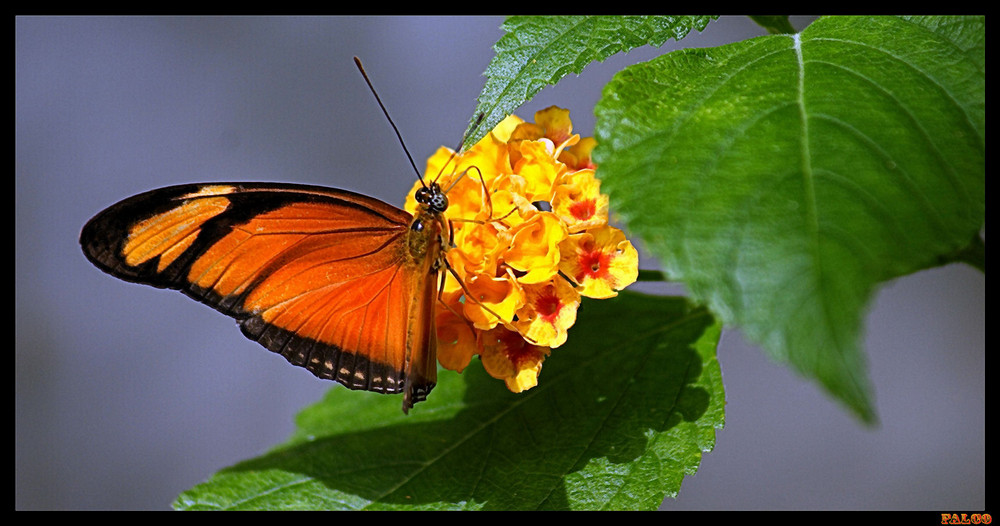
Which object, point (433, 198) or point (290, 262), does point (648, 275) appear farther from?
point (290, 262)

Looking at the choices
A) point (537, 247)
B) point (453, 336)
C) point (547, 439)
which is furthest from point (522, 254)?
point (547, 439)

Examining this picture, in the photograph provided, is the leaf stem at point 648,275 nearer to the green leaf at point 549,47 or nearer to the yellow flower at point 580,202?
the yellow flower at point 580,202

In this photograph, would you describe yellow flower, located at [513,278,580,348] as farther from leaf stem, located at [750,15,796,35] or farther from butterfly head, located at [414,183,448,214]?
leaf stem, located at [750,15,796,35]

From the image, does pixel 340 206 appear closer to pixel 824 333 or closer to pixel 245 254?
pixel 245 254

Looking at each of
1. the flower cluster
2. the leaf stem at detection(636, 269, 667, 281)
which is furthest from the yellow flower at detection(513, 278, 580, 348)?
the leaf stem at detection(636, 269, 667, 281)

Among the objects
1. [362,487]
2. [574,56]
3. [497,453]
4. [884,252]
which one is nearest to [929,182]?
[884,252]

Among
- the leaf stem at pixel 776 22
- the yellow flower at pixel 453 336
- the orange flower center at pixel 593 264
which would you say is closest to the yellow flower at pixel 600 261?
the orange flower center at pixel 593 264
